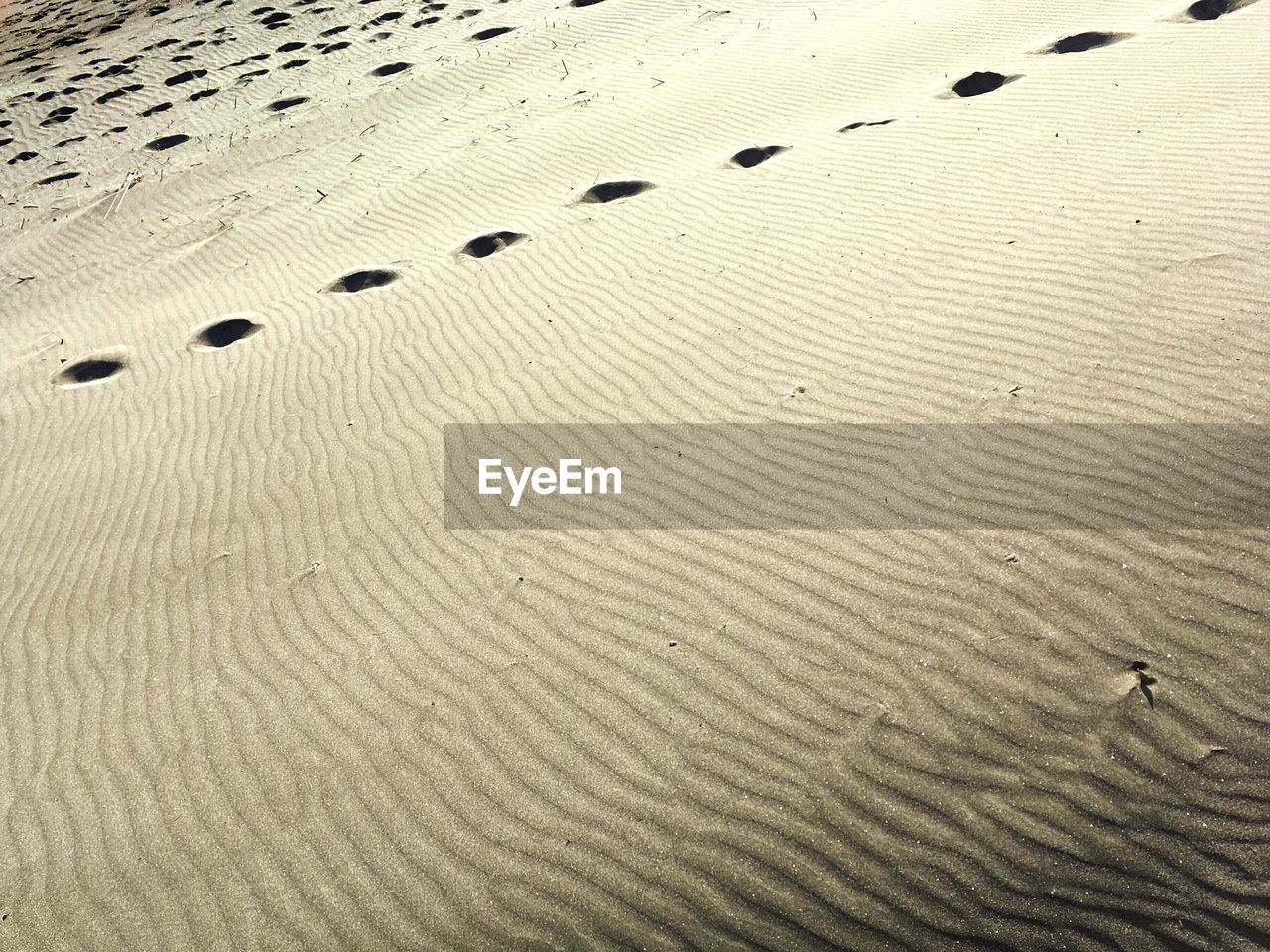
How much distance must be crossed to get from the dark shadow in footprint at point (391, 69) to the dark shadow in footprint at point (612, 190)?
6.02 meters

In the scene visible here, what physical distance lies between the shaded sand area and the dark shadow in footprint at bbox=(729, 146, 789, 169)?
0.51 feet

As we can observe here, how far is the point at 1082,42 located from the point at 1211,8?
1.12m

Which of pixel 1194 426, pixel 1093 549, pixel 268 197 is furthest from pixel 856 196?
pixel 268 197

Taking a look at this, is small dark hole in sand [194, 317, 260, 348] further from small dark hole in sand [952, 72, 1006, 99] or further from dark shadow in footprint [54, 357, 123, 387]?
small dark hole in sand [952, 72, 1006, 99]

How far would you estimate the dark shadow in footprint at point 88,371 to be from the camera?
6.80m

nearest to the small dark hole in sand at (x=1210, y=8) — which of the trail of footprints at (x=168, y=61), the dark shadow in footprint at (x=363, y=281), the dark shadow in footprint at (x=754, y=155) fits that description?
the dark shadow in footprint at (x=754, y=155)

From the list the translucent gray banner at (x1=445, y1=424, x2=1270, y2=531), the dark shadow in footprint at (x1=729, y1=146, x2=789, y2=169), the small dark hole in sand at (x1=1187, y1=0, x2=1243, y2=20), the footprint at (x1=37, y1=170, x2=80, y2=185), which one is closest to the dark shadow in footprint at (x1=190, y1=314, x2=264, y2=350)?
the translucent gray banner at (x1=445, y1=424, x2=1270, y2=531)

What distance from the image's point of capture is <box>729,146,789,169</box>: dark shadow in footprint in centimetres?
766

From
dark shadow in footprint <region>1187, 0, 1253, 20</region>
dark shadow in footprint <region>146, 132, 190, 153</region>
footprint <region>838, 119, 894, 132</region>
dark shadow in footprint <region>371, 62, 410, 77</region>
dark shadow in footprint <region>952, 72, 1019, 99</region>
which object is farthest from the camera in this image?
dark shadow in footprint <region>371, 62, 410, 77</region>

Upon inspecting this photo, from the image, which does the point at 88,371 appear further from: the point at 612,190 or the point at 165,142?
the point at 165,142

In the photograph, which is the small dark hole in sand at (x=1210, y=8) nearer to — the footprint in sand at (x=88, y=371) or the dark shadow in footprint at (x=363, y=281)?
the dark shadow in footprint at (x=363, y=281)


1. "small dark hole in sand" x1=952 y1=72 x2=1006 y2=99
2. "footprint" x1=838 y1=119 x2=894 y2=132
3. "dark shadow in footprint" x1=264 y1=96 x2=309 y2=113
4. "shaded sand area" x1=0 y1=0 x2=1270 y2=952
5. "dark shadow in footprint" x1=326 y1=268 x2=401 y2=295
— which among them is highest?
"dark shadow in footprint" x1=264 y1=96 x2=309 y2=113

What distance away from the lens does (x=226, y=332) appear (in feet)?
22.9

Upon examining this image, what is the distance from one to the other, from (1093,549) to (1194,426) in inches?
34.2
